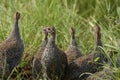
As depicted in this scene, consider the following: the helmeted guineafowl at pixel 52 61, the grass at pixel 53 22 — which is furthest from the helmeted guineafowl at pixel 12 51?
the grass at pixel 53 22

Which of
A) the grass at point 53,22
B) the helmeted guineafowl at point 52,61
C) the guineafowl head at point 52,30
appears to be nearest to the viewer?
the helmeted guineafowl at point 52,61

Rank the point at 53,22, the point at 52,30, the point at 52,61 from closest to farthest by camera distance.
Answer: the point at 52,61, the point at 52,30, the point at 53,22

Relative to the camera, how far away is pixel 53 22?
31.5 feet

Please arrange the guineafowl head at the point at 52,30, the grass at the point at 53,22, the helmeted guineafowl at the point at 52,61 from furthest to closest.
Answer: the grass at the point at 53,22
the guineafowl head at the point at 52,30
the helmeted guineafowl at the point at 52,61

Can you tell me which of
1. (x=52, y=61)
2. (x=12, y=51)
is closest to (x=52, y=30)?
(x=52, y=61)

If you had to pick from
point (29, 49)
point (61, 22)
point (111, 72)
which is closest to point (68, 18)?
point (61, 22)

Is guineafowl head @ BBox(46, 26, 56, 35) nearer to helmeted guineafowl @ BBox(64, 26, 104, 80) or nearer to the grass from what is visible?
helmeted guineafowl @ BBox(64, 26, 104, 80)

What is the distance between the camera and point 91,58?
7594 mm

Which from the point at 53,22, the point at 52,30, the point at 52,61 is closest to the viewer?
the point at 52,61

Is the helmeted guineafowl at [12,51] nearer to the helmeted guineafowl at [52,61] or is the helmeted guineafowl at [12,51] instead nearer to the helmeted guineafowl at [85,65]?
the helmeted guineafowl at [52,61]

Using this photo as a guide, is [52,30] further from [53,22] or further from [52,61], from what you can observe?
[53,22]

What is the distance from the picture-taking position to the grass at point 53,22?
8820 mm

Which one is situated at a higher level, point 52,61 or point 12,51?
point 12,51

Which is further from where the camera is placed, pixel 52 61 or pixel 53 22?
pixel 53 22
